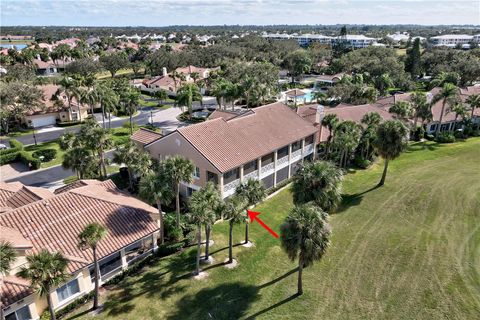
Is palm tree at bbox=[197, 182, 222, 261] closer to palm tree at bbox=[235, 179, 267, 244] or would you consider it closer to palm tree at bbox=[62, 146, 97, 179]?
palm tree at bbox=[235, 179, 267, 244]

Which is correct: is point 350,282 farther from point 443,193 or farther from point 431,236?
point 443,193

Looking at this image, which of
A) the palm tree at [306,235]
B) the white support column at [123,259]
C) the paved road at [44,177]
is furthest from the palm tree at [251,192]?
the paved road at [44,177]

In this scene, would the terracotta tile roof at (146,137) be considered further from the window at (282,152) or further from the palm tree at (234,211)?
the palm tree at (234,211)

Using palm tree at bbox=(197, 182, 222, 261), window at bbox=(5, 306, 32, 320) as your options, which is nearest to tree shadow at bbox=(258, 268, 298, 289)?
palm tree at bbox=(197, 182, 222, 261)

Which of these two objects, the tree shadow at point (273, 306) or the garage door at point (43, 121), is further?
the garage door at point (43, 121)

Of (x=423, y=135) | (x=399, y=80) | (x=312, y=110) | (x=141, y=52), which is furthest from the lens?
(x=141, y=52)

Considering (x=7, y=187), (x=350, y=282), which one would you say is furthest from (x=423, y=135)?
(x=7, y=187)
